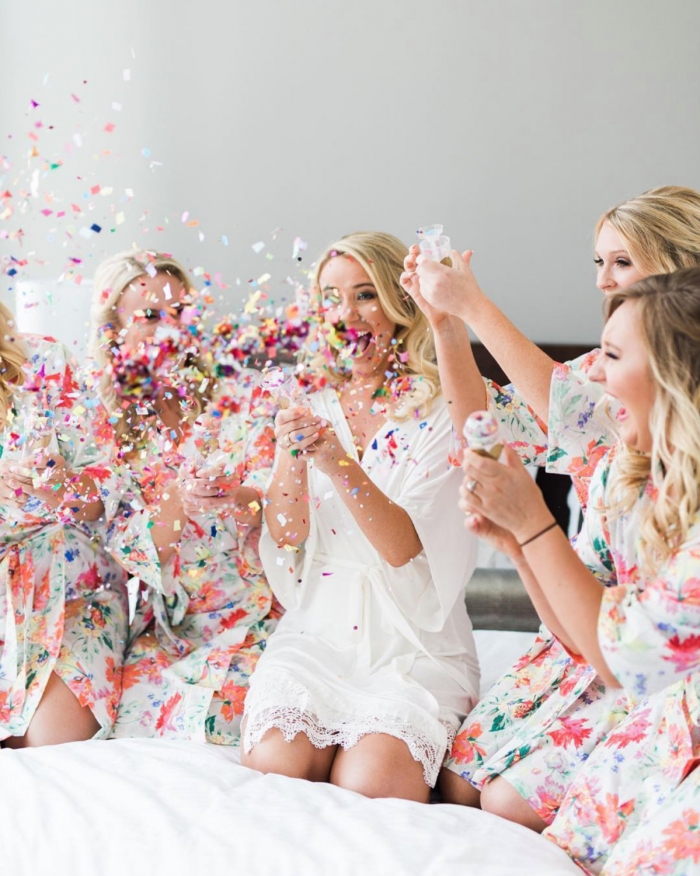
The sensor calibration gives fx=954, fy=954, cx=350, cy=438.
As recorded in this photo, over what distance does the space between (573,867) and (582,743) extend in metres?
0.26

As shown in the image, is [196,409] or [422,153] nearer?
[196,409]

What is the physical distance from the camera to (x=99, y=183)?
3.29m

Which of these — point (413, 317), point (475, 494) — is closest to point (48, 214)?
point (413, 317)

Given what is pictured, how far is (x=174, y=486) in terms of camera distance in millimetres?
2137

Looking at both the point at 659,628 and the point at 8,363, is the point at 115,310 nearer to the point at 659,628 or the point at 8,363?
the point at 8,363

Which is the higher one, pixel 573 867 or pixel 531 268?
pixel 531 268

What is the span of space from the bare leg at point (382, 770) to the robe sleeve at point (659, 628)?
584mm

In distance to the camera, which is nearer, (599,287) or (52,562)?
(599,287)

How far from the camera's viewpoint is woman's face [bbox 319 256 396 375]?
7.01 feet

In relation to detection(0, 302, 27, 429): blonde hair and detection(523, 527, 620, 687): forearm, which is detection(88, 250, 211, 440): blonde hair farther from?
detection(523, 527, 620, 687): forearm

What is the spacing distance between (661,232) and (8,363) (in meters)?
1.38

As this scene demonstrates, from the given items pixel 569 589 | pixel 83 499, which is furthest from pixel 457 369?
pixel 83 499

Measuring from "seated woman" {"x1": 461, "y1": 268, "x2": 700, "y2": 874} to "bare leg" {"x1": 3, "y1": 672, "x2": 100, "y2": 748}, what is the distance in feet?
3.21

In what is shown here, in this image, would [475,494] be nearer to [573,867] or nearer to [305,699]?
[573,867]
